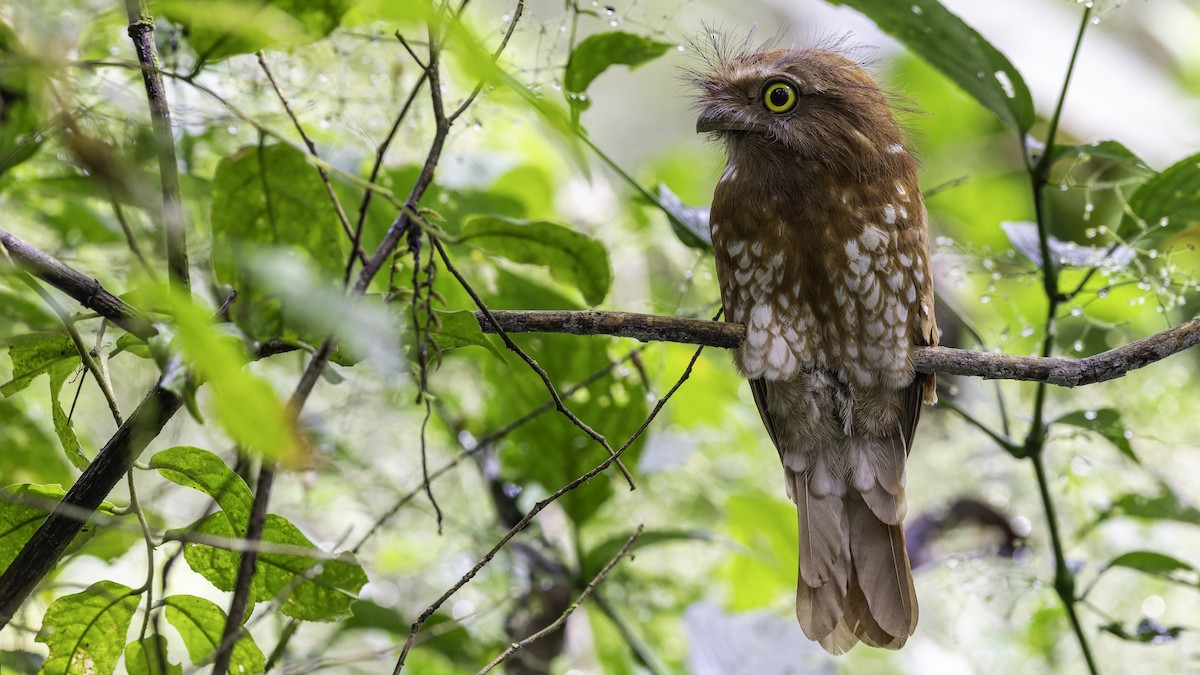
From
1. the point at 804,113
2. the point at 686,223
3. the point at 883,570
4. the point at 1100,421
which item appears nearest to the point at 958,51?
the point at 804,113

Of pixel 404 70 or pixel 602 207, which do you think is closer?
pixel 404 70

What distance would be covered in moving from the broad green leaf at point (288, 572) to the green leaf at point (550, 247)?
0.39m

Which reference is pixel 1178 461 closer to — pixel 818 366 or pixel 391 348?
pixel 818 366

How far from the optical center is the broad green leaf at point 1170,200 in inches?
55.6

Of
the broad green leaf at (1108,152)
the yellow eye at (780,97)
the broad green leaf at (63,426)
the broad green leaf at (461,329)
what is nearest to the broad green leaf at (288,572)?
the broad green leaf at (63,426)

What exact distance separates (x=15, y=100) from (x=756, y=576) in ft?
5.27

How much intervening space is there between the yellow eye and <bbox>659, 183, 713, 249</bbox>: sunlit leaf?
194mm

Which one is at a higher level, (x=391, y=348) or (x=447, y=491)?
(x=447, y=491)

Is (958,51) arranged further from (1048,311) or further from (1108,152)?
(1048,311)

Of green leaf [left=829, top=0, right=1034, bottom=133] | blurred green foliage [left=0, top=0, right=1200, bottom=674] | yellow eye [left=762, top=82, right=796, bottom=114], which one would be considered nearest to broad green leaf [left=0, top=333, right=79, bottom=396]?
blurred green foliage [left=0, top=0, right=1200, bottom=674]

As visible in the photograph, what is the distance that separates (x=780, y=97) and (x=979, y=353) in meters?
0.49

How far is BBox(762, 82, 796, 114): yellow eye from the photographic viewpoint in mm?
1376

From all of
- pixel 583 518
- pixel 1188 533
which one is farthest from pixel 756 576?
pixel 1188 533

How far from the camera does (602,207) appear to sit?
2600mm
